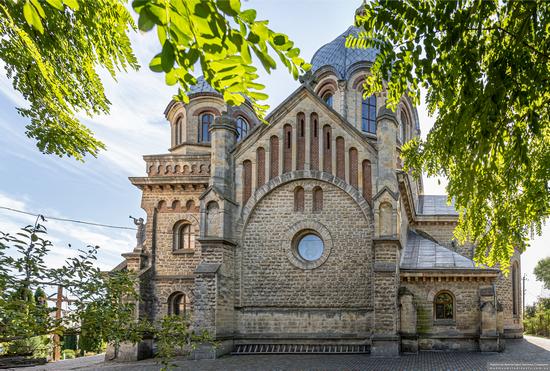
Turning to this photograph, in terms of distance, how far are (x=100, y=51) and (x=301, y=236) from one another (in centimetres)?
1373

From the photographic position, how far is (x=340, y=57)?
26.0 m

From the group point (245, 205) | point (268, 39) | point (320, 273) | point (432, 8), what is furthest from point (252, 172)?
point (268, 39)

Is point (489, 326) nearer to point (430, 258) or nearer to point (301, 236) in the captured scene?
point (430, 258)

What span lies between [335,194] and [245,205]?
11.5 ft

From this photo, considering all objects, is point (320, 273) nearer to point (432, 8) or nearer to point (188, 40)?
point (432, 8)

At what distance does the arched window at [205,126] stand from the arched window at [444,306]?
41.3 ft

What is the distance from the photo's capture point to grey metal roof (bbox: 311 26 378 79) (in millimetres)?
25422

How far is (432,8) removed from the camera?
20.7ft

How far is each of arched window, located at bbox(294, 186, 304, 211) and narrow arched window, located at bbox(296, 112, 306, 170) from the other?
33.4 inches

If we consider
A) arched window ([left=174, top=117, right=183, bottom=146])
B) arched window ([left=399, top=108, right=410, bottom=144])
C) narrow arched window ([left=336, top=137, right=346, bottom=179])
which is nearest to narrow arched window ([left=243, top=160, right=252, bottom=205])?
narrow arched window ([left=336, top=137, right=346, bottom=179])

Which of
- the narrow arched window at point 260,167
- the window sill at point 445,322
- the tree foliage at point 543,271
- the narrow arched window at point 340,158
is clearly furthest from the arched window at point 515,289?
the tree foliage at point 543,271

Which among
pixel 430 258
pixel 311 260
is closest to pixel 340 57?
pixel 430 258

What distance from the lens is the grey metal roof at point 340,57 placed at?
25422 mm

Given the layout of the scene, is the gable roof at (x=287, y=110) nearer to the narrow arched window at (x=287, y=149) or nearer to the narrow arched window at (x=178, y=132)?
the narrow arched window at (x=287, y=149)
